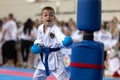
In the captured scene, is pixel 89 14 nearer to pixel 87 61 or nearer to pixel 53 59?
pixel 87 61

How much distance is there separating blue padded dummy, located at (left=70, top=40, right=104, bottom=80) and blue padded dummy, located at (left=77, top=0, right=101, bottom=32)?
253mm

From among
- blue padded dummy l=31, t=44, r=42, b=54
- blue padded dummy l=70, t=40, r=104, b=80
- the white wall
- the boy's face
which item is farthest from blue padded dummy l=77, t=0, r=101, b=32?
the white wall

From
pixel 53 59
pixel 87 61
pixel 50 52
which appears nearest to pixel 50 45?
pixel 50 52

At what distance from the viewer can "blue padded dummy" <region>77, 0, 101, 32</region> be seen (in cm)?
526

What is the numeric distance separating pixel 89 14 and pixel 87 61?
0.73 metres

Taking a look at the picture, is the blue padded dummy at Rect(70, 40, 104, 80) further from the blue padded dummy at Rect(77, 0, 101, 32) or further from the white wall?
the white wall

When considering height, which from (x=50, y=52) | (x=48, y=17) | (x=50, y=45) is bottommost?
(x=50, y=52)

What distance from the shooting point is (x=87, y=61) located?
531cm

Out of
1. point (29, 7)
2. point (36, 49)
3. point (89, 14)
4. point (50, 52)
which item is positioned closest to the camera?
point (89, 14)

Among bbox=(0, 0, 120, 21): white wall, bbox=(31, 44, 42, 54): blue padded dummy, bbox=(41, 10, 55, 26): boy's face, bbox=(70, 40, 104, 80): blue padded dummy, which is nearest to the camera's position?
bbox=(70, 40, 104, 80): blue padded dummy

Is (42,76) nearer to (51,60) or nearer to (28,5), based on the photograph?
(51,60)

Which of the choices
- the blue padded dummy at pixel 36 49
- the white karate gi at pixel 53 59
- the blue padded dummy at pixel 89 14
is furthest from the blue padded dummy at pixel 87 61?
the blue padded dummy at pixel 36 49

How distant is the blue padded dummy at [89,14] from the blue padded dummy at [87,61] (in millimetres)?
253

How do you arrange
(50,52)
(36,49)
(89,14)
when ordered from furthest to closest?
(50,52) → (36,49) → (89,14)
